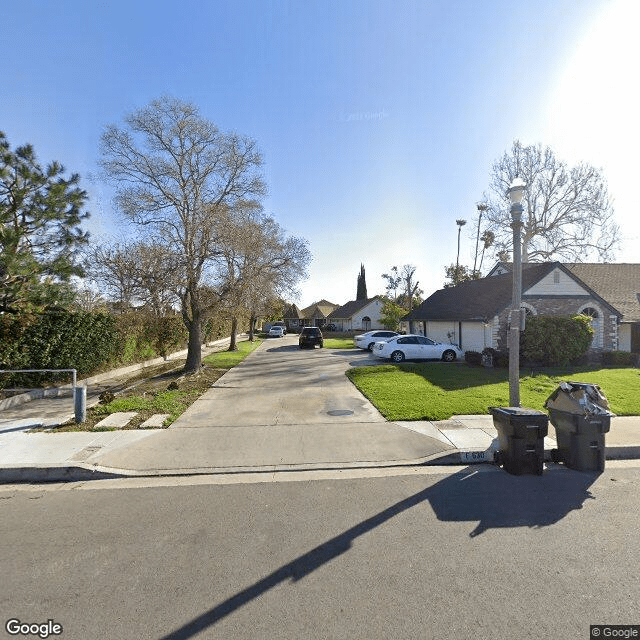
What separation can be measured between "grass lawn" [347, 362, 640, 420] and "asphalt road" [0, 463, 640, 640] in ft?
12.1

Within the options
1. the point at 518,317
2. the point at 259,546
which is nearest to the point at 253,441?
the point at 259,546

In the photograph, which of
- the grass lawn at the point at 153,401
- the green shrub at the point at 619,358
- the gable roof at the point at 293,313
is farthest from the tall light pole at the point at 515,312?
the gable roof at the point at 293,313

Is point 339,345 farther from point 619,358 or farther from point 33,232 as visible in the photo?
point 33,232

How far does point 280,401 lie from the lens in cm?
1052

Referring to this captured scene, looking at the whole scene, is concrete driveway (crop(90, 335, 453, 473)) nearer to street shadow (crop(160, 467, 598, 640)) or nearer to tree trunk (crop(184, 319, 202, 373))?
street shadow (crop(160, 467, 598, 640))

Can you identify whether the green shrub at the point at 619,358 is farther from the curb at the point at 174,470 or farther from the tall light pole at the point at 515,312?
the curb at the point at 174,470

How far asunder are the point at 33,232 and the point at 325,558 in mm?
9985

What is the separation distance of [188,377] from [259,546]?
1172cm

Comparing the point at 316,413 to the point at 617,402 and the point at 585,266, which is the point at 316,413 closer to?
the point at 617,402

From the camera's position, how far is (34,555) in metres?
3.73

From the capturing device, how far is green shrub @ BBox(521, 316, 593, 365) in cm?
1633

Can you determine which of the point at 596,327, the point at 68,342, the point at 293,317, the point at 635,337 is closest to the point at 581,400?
the point at 68,342

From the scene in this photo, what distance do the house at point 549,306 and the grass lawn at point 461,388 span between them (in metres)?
3.46

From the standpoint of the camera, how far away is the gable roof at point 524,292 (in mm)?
19641
